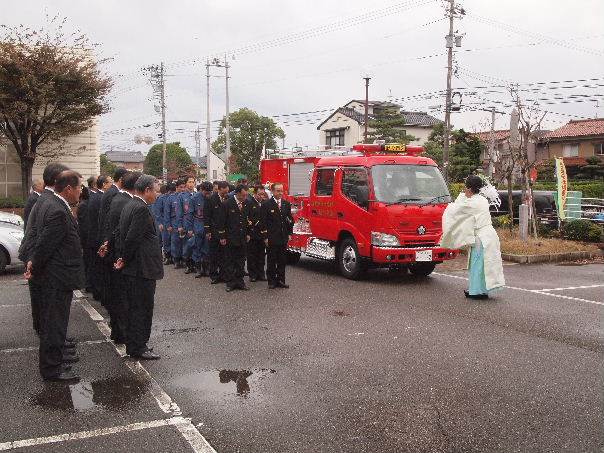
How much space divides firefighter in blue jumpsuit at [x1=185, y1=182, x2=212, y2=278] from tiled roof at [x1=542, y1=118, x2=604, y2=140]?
39.0 metres

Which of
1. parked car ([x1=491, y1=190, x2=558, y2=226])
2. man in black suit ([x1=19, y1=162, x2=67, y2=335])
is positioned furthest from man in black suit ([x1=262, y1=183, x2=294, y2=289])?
parked car ([x1=491, y1=190, x2=558, y2=226])

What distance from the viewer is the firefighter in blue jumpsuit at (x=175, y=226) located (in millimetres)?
11844

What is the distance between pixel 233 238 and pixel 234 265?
1.52 feet

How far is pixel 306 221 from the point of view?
1195cm

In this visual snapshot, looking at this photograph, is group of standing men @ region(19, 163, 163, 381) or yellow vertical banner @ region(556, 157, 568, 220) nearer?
group of standing men @ region(19, 163, 163, 381)

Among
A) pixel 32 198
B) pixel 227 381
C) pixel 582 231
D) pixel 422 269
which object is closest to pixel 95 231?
pixel 32 198

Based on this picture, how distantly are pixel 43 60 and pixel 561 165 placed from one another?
1616cm

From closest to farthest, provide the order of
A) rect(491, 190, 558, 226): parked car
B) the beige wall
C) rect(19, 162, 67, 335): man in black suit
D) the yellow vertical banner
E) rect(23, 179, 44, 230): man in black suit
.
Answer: rect(19, 162, 67, 335): man in black suit
rect(23, 179, 44, 230): man in black suit
the yellow vertical banner
rect(491, 190, 558, 226): parked car
the beige wall

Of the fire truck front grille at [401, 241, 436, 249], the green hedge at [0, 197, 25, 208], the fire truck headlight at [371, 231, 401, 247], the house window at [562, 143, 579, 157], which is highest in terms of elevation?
the house window at [562, 143, 579, 157]

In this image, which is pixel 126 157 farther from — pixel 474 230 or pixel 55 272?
pixel 55 272

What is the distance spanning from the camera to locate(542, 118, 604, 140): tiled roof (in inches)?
1745

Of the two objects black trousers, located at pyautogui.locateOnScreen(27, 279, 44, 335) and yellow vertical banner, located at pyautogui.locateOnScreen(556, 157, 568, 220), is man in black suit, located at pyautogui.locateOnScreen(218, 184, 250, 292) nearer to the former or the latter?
black trousers, located at pyautogui.locateOnScreen(27, 279, 44, 335)

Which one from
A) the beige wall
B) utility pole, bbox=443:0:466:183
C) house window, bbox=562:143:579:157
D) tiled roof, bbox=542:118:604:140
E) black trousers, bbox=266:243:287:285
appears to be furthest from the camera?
house window, bbox=562:143:579:157

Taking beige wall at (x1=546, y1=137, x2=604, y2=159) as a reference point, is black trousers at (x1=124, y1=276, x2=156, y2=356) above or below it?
below
